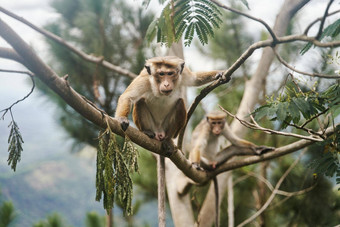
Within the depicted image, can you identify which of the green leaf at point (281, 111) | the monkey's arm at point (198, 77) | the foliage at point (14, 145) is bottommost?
the foliage at point (14, 145)

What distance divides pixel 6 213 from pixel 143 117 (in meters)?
5.45

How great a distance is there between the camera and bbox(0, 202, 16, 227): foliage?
8006 millimetres

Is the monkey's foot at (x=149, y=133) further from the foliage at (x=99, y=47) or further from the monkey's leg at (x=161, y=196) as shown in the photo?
the foliage at (x=99, y=47)

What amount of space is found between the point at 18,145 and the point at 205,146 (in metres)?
4.44

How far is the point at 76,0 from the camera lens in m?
7.98

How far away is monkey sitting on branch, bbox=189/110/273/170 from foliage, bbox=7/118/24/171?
3.59 metres

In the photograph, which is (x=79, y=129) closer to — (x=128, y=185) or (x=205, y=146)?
(x=205, y=146)

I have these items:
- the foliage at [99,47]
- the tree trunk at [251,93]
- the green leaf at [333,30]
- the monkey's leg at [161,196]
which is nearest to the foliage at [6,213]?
the foliage at [99,47]

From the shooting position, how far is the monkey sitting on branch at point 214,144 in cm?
591

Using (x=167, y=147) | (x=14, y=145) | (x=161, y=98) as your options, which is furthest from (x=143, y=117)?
(x=14, y=145)

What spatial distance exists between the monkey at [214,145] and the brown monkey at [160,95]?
4.97 feet

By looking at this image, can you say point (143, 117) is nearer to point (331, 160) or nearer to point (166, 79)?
point (166, 79)

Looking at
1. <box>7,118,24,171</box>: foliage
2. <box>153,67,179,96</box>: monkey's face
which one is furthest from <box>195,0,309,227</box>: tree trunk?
<box>7,118,24,171</box>: foliage

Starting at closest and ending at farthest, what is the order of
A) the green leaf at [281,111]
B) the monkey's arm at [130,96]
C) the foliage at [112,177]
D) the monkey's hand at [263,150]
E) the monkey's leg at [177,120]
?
the foliage at [112,177]
the green leaf at [281,111]
the monkey's arm at [130,96]
the monkey's leg at [177,120]
the monkey's hand at [263,150]
